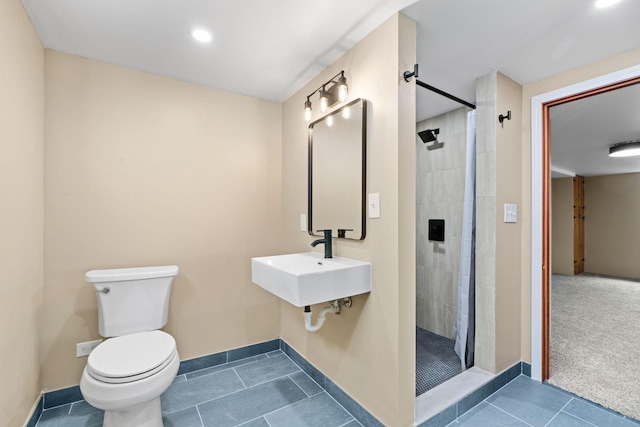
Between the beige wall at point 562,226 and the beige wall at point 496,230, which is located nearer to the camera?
the beige wall at point 496,230

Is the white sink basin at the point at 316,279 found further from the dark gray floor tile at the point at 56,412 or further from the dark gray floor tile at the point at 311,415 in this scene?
the dark gray floor tile at the point at 56,412

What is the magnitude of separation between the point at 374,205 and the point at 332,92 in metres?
0.81

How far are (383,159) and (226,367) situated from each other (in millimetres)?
1970

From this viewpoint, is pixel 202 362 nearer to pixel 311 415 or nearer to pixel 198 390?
pixel 198 390

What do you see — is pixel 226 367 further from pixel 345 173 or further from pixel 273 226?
pixel 345 173

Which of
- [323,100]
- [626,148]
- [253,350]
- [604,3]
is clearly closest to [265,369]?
[253,350]

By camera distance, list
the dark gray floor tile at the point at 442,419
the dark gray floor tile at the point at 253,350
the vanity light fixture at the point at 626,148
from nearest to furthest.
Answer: the dark gray floor tile at the point at 442,419 → the dark gray floor tile at the point at 253,350 → the vanity light fixture at the point at 626,148

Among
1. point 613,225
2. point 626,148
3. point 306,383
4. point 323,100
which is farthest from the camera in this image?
point 613,225

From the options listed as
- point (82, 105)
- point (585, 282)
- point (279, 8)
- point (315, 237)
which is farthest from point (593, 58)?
point (585, 282)

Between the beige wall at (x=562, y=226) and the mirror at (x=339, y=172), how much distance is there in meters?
6.80

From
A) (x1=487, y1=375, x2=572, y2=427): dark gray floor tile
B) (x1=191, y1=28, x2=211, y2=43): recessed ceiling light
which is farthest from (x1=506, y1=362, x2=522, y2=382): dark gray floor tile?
(x1=191, y1=28, x2=211, y2=43): recessed ceiling light

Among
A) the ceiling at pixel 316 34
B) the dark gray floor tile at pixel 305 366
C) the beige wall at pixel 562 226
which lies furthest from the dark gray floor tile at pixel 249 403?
the beige wall at pixel 562 226

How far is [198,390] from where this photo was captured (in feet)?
6.48

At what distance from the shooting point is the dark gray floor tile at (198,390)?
1.83 meters
